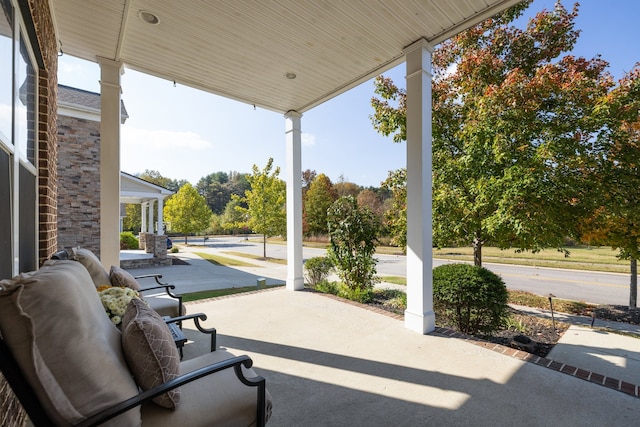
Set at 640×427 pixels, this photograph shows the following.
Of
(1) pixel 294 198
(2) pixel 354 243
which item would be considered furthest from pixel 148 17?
(2) pixel 354 243

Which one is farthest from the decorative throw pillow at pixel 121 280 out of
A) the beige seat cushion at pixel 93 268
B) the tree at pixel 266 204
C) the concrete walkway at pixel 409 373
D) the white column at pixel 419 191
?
the tree at pixel 266 204

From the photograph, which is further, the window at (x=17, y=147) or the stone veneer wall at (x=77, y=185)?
the stone veneer wall at (x=77, y=185)

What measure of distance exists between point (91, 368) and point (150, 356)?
25 centimetres

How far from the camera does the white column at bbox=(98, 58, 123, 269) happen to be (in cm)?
397

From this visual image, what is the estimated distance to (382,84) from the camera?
624 cm

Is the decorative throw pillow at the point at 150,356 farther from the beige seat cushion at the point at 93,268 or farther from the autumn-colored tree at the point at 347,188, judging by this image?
the autumn-colored tree at the point at 347,188

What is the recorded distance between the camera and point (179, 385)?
4.21 ft

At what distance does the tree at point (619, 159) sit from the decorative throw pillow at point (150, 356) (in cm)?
581

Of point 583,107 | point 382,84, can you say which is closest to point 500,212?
point 583,107

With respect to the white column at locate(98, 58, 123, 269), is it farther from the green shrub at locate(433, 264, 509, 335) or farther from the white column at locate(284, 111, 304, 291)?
the green shrub at locate(433, 264, 509, 335)

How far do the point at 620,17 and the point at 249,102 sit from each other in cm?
665

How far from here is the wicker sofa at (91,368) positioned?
986 millimetres

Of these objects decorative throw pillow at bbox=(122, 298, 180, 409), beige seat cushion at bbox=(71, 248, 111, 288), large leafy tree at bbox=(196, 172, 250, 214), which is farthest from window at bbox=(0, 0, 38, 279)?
large leafy tree at bbox=(196, 172, 250, 214)

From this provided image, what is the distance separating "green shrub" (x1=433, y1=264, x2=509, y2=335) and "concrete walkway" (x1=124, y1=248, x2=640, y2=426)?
73 cm
